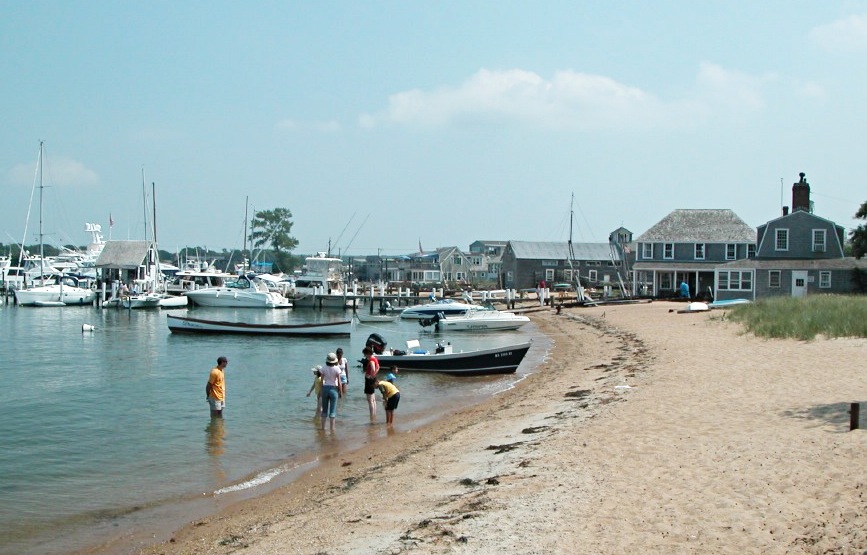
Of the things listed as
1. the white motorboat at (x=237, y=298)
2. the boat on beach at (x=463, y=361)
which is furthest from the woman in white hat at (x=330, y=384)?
the white motorboat at (x=237, y=298)

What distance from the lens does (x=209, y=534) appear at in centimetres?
1145

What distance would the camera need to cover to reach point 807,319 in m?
28.1

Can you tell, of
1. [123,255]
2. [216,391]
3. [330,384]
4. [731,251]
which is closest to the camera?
[330,384]

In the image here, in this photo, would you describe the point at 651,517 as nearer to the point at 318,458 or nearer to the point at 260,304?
the point at 318,458

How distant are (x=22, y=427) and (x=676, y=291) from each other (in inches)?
2093

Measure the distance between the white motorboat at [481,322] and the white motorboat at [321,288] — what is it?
3013 cm

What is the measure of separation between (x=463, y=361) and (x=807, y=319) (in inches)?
A: 495

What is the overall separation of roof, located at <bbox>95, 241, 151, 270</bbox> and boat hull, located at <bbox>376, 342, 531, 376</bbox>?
219 feet

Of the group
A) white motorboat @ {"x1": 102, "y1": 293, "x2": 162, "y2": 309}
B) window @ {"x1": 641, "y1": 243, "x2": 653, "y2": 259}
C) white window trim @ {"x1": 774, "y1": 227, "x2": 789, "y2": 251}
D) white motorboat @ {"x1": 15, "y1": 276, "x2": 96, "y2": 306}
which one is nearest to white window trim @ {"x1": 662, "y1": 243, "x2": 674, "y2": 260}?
window @ {"x1": 641, "y1": 243, "x2": 653, "y2": 259}

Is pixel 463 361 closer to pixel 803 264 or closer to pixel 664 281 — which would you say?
pixel 803 264

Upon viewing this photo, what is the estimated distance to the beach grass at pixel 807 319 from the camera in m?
26.1

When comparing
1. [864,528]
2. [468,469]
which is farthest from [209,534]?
[864,528]

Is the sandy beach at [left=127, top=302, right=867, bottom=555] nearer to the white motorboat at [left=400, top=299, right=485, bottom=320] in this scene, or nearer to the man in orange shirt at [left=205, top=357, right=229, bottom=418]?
the man in orange shirt at [left=205, top=357, right=229, bottom=418]

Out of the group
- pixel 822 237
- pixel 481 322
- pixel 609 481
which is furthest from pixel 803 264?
pixel 609 481
